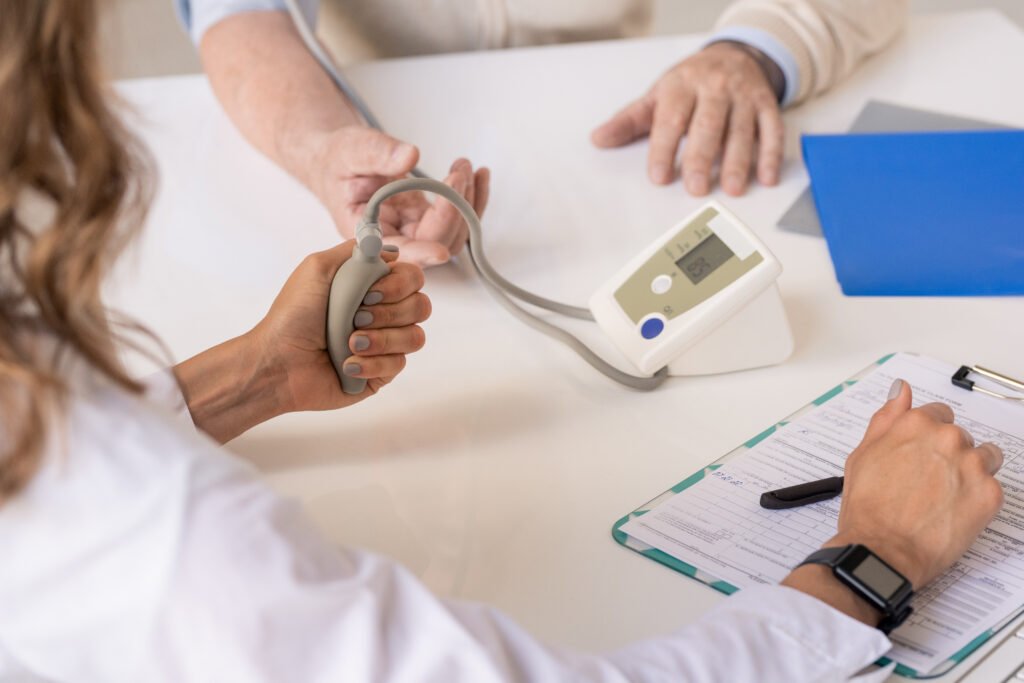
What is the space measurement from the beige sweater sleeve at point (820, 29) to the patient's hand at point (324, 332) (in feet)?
1.97

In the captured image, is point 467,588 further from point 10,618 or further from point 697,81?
point 697,81

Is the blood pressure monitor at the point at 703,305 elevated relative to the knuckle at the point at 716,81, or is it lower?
lower

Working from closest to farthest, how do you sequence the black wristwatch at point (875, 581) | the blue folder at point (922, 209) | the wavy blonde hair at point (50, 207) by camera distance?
the wavy blonde hair at point (50, 207)
the black wristwatch at point (875, 581)
the blue folder at point (922, 209)

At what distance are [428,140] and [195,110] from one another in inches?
11.1

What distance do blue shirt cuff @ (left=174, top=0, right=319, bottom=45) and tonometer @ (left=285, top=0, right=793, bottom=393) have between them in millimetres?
519

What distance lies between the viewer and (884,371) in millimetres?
892

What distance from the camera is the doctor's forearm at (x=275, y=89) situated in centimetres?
116

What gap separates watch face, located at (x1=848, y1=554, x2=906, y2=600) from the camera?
65 centimetres

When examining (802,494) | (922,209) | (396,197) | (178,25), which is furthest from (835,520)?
(178,25)

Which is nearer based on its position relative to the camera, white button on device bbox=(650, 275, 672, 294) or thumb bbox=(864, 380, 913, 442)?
thumb bbox=(864, 380, 913, 442)

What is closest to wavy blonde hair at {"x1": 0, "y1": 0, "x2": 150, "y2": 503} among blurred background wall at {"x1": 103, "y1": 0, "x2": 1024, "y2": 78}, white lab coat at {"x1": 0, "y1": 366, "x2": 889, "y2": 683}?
white lab coat at {"x1": 0, "y1": 366, "x2": 889, "y2": 683}

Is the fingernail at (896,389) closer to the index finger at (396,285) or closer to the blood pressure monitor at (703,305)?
the blood pressure monitor at (703,305)

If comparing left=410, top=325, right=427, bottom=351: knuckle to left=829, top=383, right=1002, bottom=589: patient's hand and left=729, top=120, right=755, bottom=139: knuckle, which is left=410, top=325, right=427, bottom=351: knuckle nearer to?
left=829, top=383, right=1002, bottom=589: patient's hand

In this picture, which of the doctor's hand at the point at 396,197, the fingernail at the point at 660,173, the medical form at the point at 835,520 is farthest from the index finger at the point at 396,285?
the fingernail at the point at 660,173
